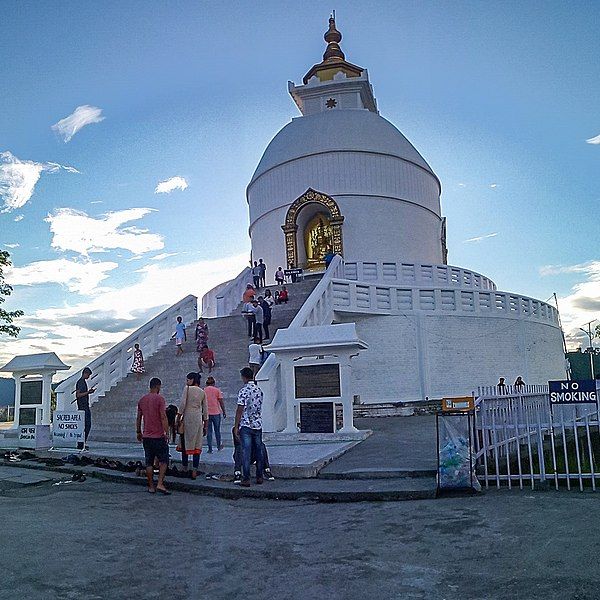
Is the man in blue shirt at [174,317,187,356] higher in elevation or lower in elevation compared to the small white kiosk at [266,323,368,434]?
higher

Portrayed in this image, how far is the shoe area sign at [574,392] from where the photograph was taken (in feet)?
26.9

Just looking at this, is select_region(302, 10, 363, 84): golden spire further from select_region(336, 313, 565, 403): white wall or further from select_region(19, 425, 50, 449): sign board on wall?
select_region(19, 425, 50, 449): sign board on wall

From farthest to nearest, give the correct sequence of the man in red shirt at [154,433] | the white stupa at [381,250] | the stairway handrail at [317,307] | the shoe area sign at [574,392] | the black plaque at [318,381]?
1. the white stupa at [381,250]
2. the stairway handrail at [317,307]
3. the black plaque at [318,381]
4. the man in red shirt at [154,433]
5. the shoe area sign at [574,392]

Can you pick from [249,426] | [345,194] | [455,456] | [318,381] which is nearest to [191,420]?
[249,426]

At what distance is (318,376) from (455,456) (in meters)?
4.83

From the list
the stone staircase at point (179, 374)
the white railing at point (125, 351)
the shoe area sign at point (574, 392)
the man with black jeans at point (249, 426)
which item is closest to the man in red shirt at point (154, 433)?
the man with black jeans at point (249, 426)

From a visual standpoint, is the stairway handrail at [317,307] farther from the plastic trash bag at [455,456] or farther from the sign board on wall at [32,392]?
the plastic trash bag at [455,456]

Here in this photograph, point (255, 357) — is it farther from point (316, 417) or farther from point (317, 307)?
point (316, 417)

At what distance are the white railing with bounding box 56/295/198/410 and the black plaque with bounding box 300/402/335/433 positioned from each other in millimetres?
6213

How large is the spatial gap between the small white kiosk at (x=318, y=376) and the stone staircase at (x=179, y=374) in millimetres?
1838

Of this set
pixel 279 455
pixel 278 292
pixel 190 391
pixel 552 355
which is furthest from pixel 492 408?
pixel 552 355

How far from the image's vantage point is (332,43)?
111ft

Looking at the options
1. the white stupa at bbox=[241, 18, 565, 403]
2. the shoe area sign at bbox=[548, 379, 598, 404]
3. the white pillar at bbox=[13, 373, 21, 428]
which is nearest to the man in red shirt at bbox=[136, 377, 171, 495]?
the shoe area sign at bbox=[548, 379, 598, 404]

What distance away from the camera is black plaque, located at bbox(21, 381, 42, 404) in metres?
14.7
